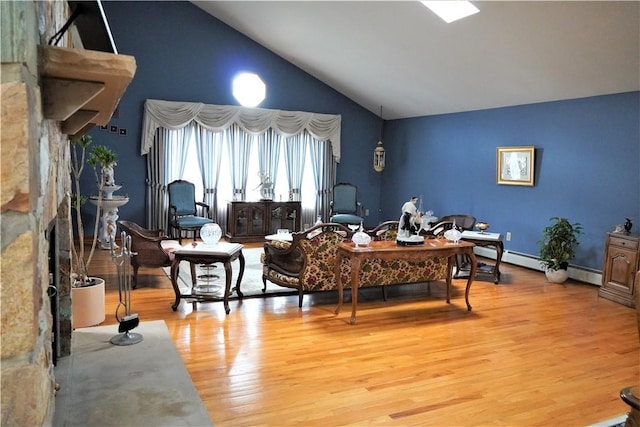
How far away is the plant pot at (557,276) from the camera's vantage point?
6.07 metres

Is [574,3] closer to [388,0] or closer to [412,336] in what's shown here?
[388,0]

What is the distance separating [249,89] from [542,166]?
5133 mm

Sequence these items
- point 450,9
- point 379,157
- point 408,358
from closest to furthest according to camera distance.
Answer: point 408,358 → point 450,9 → point 379,157

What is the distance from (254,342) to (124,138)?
561 centimetres

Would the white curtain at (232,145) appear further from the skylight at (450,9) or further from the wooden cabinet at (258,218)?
the skylight at (450,9)

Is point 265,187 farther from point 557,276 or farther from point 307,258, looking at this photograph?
point 557,276

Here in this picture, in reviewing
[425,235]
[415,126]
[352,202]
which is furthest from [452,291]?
[415,126]

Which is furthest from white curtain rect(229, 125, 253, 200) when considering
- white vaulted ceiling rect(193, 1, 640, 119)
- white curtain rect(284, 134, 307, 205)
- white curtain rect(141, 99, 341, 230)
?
white vaulted ceiling rect(193, 1, 640, 119)

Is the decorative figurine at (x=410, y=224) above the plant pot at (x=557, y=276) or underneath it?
above

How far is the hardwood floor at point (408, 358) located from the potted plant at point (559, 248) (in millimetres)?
581

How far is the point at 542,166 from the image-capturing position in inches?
266

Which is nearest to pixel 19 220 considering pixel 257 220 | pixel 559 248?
pixel 559 248

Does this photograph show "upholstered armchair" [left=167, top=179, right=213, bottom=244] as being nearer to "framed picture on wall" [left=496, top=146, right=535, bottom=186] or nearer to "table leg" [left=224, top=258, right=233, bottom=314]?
"table leg" [left=224, top=258, right=233, bottom=314]

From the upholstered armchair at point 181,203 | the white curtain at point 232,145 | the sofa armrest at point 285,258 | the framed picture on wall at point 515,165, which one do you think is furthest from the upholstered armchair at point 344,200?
the sofa armrest at point 285,258
